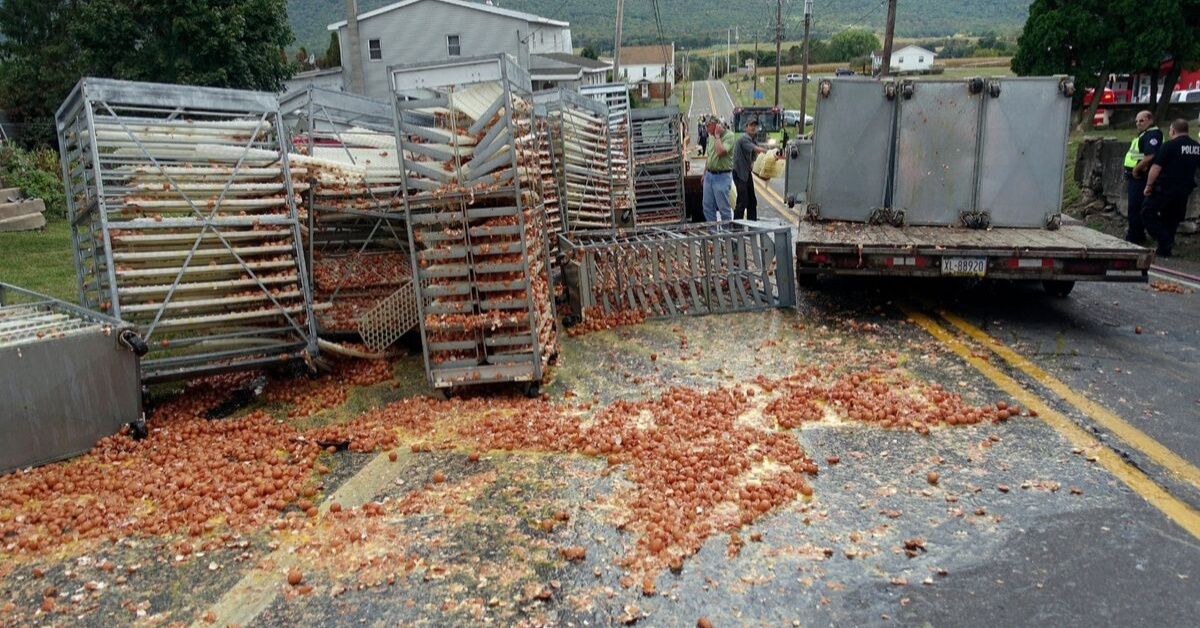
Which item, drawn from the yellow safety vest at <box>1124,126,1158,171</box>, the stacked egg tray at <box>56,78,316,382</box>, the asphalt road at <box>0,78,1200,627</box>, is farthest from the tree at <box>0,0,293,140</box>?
the yellow safety vest at <box>1124,126,1158,171</box>

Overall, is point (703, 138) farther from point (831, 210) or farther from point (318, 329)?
point (318, 329)

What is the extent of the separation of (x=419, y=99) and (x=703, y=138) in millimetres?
35115

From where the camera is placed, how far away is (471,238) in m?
6.93

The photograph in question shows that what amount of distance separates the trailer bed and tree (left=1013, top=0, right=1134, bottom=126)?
2354cm

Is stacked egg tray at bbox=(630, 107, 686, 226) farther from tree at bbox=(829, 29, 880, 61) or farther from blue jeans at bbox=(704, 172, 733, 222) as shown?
tree at bbox=(829, 29, 880, 61)

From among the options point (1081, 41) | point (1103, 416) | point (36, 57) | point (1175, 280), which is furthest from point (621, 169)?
point (36, 57)

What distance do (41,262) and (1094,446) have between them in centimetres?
1430

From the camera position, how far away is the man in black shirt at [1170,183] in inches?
460

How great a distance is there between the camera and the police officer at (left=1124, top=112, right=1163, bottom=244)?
12.2m

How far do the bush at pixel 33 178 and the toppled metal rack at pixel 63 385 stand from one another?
1369 cm

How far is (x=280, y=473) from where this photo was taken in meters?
5.30

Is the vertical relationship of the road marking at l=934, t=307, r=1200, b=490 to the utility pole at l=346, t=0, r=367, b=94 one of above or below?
below

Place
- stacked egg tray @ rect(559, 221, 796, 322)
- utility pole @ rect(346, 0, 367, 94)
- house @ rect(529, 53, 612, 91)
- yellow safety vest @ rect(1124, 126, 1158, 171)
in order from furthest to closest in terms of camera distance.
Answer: house @ rect(529, 53, 612, 91), utility pole @ rect(346, 0, 367, 94), yellow safety vest @ rect(1124, 126, 1158, 171), stacked egg tray @ rect(559, 221, 796, 322)

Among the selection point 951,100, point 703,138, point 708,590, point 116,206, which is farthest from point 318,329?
point 703,138
